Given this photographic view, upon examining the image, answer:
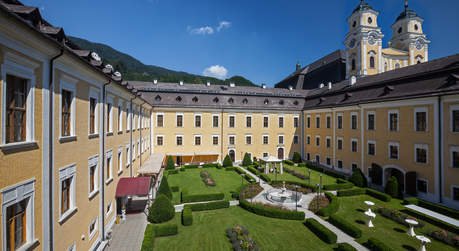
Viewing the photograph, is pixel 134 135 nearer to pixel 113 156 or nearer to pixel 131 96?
pixel 131 96

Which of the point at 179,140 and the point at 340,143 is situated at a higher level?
the point at 179,140

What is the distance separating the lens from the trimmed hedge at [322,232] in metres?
11.7

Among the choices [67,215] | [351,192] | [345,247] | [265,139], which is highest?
[265,139]

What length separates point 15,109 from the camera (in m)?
5.32

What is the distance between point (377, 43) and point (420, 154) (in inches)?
1078

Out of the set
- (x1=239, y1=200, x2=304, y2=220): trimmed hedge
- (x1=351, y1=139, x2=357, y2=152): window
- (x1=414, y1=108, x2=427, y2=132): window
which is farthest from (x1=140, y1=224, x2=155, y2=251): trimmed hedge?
(x1=351, y1=139, x2=357, y2=152): window

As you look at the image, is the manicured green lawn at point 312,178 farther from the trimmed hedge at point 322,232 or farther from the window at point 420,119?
the trimmed hedge at point 322,232

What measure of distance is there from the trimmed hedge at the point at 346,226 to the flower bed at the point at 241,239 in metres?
6.00

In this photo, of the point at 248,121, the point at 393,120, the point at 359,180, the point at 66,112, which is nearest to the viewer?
the point at 66,112

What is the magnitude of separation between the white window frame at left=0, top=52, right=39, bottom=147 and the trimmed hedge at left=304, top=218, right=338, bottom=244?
13.8 metres

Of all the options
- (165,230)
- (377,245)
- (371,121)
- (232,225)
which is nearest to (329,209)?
(377,245)

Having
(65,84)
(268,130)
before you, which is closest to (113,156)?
(65,84)

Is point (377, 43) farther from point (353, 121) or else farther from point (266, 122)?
point (266, 122)

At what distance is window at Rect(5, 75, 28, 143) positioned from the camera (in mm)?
5152
